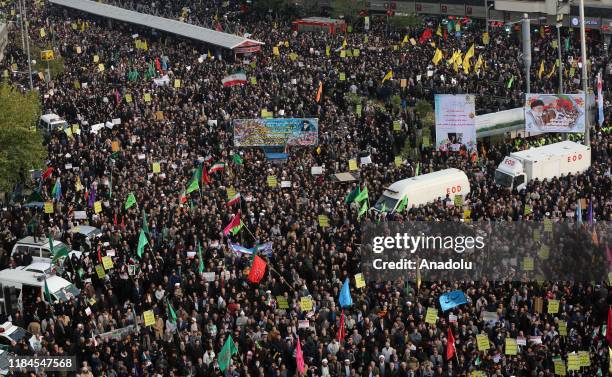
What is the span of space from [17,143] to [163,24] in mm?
24986

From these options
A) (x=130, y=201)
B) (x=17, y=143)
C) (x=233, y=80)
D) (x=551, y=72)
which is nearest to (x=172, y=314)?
(x=130, y=201)

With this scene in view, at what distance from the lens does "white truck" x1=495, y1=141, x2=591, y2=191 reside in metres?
35.3

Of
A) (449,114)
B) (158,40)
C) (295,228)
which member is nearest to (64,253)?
(295,228)

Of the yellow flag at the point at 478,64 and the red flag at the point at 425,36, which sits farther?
the red flag at the point at 425,36

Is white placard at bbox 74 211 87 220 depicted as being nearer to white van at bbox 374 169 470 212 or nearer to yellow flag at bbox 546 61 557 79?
white van at bbox 374 169 470 212

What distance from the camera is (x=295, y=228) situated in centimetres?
3097

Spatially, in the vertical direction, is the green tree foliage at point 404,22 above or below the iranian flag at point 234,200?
above

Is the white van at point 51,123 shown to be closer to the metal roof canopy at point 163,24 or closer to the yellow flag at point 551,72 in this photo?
the metal roof canopy at point 163,24

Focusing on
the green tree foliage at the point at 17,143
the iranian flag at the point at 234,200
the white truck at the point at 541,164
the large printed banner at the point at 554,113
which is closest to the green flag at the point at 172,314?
the iranian flag at the point at 234,200

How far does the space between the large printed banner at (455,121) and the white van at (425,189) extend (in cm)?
284

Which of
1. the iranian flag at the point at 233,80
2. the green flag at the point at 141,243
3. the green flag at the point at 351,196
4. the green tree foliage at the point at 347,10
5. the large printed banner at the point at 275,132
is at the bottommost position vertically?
the green flag at the point at 141,243

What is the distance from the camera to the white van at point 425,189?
1316 inches

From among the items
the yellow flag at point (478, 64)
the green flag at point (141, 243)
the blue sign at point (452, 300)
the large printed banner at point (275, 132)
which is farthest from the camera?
the yellow flag at point (478, 64)

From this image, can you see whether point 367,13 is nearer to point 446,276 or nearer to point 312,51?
point 312,51
